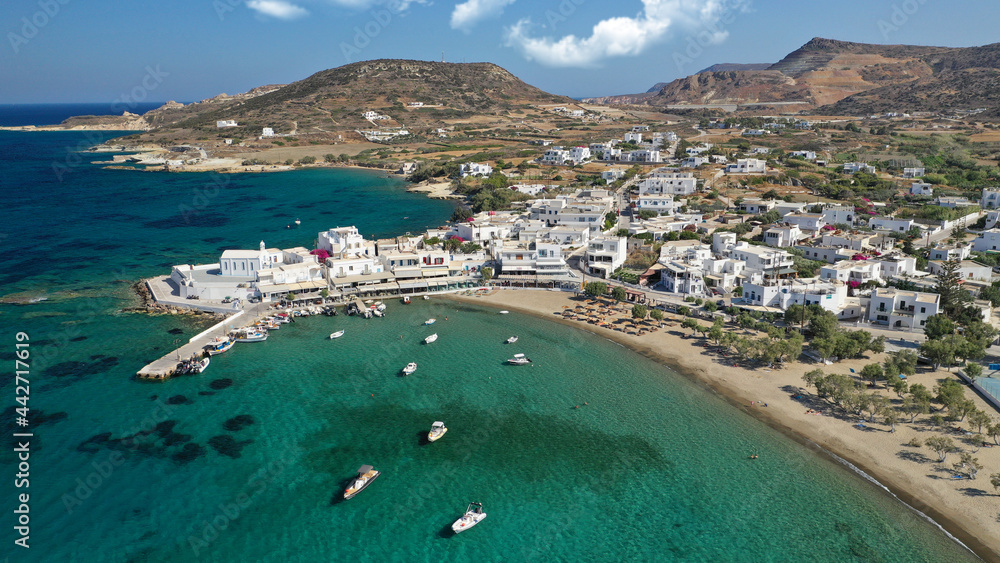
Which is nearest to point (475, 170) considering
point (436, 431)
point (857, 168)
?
point (857, 168)

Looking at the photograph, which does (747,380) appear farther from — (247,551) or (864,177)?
(864,177)

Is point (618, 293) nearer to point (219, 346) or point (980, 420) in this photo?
point (980, 420)

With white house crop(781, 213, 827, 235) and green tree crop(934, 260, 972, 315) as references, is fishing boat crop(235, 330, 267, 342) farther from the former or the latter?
white house crop(781, 213, 827, 235)

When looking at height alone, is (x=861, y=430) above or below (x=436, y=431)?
below

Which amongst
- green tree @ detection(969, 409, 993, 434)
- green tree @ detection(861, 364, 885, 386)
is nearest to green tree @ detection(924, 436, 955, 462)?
green tree @ detection(969, 409, 993, 434)

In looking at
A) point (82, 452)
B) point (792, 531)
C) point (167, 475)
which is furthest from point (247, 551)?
point (792, 531)

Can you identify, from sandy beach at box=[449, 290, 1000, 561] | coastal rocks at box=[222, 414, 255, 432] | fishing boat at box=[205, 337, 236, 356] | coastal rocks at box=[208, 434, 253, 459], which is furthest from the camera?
fishing boat at box=[205, 337, 236, 356]

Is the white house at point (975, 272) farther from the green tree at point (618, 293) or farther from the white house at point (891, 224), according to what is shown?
the green tree at point (618, 293)
